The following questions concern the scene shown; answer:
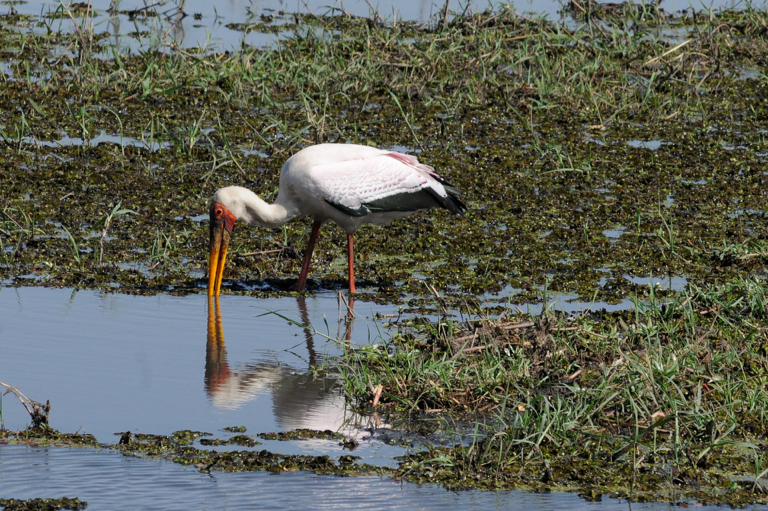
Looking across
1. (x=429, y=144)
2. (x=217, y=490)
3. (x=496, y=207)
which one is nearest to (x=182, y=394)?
(x=217, y=490)

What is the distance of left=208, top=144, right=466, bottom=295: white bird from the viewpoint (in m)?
7.41

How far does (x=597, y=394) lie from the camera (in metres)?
5.39

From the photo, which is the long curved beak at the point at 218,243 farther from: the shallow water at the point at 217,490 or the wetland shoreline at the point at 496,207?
the shallow water at the point at 217,490

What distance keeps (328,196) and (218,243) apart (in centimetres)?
71

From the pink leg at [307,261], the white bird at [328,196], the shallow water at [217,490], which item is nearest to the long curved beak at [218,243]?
the white bird at [328,196]

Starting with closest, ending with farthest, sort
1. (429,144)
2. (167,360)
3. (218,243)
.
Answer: (167,360)
(218,243)
(429,144)

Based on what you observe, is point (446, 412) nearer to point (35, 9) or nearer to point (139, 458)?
point (139, 458)

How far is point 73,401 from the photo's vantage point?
5512 mm

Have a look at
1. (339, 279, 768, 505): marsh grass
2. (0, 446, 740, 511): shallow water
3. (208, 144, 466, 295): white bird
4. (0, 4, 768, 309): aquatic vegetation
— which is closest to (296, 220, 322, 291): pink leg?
(208, 144, 466, 295): white bird

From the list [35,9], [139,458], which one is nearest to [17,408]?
[139,458]

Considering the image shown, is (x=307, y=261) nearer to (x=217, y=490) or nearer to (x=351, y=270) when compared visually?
(x=351, y=270)

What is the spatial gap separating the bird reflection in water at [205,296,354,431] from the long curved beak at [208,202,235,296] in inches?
30.5

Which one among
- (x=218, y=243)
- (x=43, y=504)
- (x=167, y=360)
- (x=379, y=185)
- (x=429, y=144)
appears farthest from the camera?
(x=429, y=144)

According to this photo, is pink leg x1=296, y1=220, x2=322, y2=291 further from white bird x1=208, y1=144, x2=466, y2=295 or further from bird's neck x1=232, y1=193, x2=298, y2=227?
bird's neck x1=232, y1=193, x2=298, y2=227
